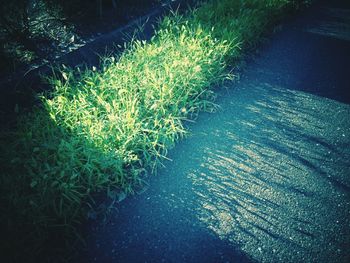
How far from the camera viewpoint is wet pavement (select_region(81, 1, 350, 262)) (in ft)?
6.41

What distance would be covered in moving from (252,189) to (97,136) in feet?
5.52

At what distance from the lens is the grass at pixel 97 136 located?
1961 mm

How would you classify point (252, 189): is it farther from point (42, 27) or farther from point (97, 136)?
point (42, 27)

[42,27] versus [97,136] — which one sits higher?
[42,27]

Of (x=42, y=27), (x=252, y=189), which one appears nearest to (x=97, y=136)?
(x=252, y=189)

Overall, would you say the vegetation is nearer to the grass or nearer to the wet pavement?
the grass

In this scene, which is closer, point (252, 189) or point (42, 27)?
point (252, 189)

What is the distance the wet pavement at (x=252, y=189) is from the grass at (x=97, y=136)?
0.25 m

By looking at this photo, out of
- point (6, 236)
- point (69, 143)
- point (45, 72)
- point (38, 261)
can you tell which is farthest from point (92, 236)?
point (45, 72)

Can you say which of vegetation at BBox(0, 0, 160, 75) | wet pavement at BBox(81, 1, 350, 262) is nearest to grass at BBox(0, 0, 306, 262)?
wet pavement at BBox(81, 1, 350, 262)

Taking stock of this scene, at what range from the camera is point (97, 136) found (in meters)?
2.38

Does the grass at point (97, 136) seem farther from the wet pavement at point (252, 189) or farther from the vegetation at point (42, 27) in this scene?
the vegetation at point (42, 27)

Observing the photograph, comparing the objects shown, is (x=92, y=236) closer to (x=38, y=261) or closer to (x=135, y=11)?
(x=38, y=261)

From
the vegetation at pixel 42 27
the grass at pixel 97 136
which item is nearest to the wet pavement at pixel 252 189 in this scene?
the grass at pixel 97 136
